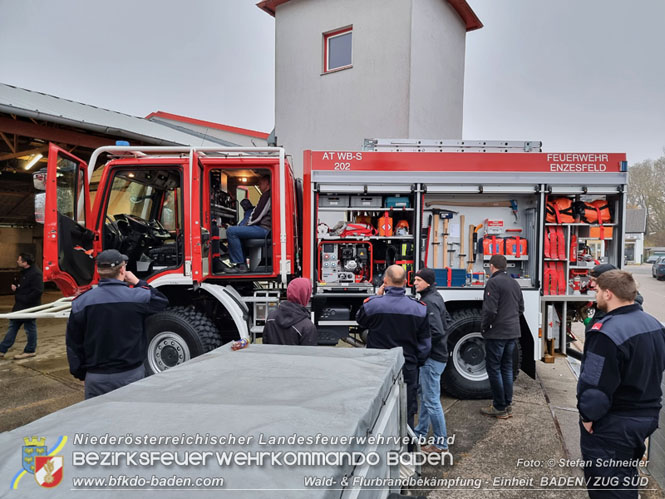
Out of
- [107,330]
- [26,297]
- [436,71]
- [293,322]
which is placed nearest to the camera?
[107,330]

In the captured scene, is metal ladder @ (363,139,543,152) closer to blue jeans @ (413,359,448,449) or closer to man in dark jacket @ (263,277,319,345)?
man in dark jacket @ (263,277,319,345)

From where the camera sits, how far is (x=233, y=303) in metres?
4.73

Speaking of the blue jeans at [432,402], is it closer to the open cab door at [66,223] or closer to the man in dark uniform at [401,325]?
the man in dark uniform at [401,325]

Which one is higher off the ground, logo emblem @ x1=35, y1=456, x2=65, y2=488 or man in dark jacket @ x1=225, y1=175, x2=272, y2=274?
man in dark jacket @ x1=225, y1=175, x2=272, y2=274

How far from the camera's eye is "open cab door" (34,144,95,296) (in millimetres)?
4145

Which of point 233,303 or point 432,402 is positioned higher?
point 233,303

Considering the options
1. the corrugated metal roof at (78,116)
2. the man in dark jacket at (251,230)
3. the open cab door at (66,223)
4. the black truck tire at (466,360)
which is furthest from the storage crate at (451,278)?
the corrugated metal roof at (78,116)

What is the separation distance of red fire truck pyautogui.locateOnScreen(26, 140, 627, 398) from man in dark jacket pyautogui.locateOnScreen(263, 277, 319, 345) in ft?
5.20

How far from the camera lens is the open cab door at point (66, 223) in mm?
4145

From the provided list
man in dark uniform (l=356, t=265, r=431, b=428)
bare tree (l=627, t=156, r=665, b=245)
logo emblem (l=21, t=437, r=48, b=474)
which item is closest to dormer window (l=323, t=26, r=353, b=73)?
man in dark uniform (l=356, t=265, r=431, b=428)

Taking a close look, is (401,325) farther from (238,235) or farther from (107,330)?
(238,235)

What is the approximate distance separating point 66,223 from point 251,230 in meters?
1.93

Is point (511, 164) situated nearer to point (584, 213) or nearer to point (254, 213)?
point (584, 213)

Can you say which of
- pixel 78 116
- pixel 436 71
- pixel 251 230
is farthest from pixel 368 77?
pixel 251 230
